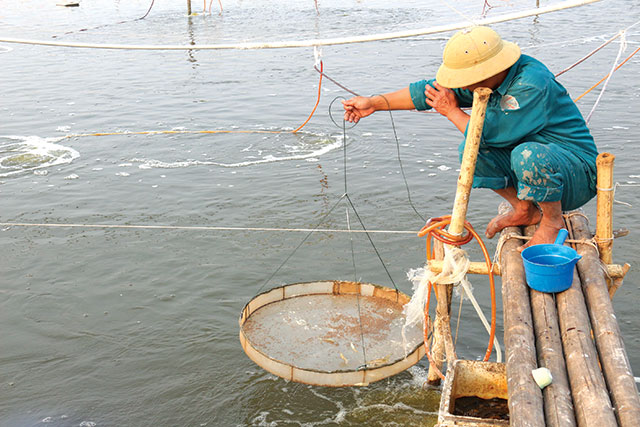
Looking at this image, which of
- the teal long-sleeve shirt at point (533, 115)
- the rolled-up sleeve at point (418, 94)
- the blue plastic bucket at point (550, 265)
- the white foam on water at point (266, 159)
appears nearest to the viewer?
the blue plastic bucket at point (550, 265)

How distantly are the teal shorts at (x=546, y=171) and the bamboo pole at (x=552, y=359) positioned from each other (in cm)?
45

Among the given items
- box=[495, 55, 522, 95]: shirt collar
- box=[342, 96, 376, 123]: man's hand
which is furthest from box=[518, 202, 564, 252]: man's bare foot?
box=[342, 96, 376, 123]: man's hand

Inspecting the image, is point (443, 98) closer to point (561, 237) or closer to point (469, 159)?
point (469, 159)

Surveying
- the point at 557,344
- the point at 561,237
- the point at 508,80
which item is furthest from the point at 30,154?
the point at 557,344

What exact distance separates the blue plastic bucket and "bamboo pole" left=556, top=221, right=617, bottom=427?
2.6 inches

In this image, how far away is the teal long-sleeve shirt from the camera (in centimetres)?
291

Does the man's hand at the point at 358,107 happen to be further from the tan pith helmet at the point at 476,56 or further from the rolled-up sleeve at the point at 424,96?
the tan pith helmet at the point at 476,56

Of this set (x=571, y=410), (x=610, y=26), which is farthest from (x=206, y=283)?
(x=610, y=26)

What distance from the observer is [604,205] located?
288 centimetres

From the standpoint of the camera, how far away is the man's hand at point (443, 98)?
321 centimetres

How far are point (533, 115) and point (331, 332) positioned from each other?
5.65ft

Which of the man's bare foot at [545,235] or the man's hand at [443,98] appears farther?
the man's hand at [443,98]

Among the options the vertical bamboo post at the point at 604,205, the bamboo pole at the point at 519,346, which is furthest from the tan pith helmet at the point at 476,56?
the bamboo pole at the point at 519,346

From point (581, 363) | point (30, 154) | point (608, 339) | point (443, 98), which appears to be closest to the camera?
point (581, 363)
